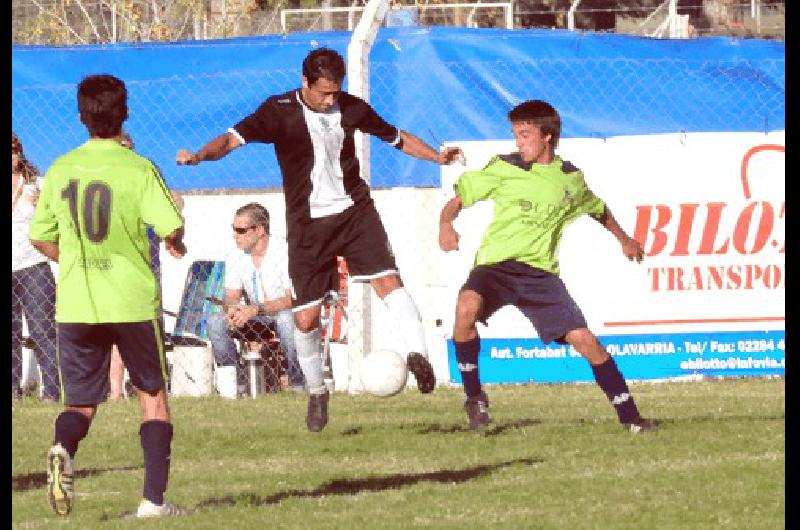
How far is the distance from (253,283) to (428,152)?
11.7 ft

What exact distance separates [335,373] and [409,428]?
111 inches

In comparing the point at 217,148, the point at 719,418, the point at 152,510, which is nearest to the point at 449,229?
the point at 217,148

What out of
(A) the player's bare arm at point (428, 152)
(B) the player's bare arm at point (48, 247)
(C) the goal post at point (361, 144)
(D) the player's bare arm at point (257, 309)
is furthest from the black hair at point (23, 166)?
(B) the player's bare arm at point (48, 247)

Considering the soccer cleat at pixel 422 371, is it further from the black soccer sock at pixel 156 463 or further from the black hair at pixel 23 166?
the black hair at pixel 23 166

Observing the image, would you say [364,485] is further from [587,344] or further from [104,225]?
[587,344]

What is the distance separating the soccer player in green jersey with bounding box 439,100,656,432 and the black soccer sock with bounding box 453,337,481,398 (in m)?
0.30

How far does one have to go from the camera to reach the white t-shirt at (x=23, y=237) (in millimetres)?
14242

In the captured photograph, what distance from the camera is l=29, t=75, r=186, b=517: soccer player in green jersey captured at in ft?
27.7

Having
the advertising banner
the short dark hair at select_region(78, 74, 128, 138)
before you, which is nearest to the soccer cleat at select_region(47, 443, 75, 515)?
the short dark hair at select_region(78, 74, 128, 138)

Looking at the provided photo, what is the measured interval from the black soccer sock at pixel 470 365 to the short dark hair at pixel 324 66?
1.81 m

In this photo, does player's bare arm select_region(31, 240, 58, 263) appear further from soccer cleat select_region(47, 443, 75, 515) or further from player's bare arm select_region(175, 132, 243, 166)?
player's bare arm select_region(175, 132, 243, 166)

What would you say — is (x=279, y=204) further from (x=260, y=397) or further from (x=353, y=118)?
(x=353, y=118)

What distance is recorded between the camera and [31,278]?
1441 centimetres

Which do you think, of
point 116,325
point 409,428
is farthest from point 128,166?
point 409,428
